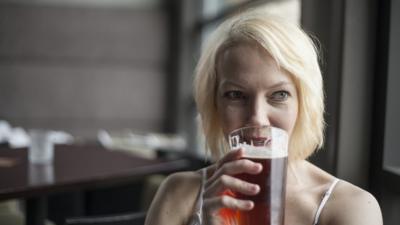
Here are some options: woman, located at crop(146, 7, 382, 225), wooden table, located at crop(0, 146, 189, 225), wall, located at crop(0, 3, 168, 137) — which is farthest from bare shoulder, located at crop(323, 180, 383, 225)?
wall, located at crop(0, 3, 168, 137)

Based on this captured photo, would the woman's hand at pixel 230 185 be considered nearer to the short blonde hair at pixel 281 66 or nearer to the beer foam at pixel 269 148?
the beer foam at pixel 269 148

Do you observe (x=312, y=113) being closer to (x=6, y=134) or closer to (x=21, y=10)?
(x=6, y=134)

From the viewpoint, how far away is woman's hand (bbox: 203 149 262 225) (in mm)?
787

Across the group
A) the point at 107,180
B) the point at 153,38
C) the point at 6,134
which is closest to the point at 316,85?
the point at 107,180

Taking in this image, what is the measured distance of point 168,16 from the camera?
5043 mm

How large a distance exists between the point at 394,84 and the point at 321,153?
389 millimetres

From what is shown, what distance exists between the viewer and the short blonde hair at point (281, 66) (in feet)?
3.26

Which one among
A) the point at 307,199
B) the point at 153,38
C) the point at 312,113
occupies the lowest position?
the point at 307,199

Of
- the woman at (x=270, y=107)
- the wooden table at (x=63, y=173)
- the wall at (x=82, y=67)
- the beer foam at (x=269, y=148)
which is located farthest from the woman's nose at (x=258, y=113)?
the wall at (x=82, y=67)

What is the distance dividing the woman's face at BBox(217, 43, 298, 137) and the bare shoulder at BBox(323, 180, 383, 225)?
0.60ft

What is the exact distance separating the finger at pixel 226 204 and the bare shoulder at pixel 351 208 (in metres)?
0.30

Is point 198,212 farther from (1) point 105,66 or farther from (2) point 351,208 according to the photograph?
(1) point 105,66

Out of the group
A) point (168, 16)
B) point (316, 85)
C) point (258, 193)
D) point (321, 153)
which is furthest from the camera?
point (168, 16)

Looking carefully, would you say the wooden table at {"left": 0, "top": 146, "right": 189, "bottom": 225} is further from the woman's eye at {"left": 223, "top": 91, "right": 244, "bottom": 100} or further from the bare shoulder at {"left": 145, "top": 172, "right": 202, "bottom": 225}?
the woman's eye at {"left": 223, "top": 91, "right": 244, "bottom": 100}
